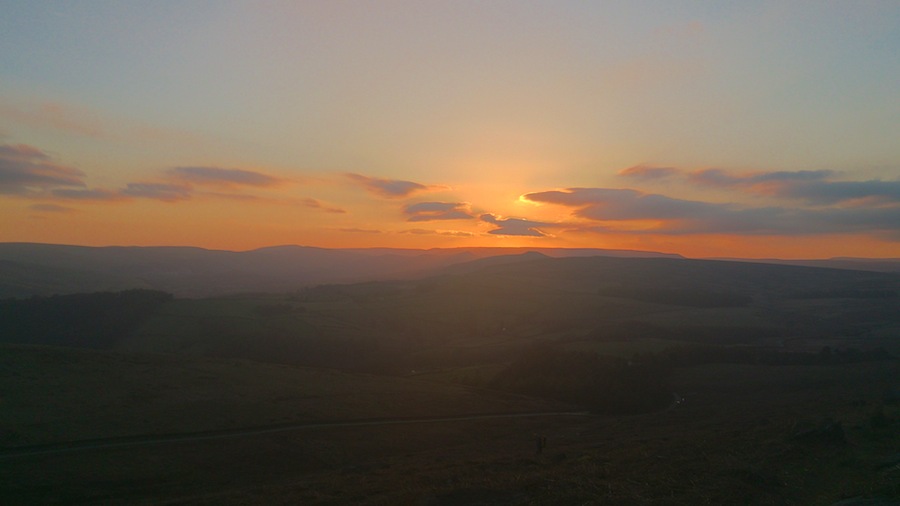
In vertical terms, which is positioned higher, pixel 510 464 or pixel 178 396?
pixel 510 464

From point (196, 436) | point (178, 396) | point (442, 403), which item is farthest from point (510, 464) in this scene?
point (178, 396)

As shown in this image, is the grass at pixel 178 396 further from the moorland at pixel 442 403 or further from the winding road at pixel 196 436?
the winding road at pixel 196 436

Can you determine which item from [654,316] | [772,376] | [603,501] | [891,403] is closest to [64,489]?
[603,501]

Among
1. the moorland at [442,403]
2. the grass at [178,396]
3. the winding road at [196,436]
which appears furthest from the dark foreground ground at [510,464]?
the grass at [178,396]

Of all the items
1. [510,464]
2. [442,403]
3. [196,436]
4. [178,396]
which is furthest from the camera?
[442,403]

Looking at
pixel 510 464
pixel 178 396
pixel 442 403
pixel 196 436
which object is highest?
pixel 510 464

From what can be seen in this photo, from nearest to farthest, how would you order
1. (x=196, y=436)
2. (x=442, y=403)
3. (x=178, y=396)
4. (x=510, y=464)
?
1. (x=510, y=464)
2. (x=196, y=436)
3. (x=178, y=396)
4. (x=442, y=403)

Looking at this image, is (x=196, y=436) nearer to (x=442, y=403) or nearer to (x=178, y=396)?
(x=178, y=396)
